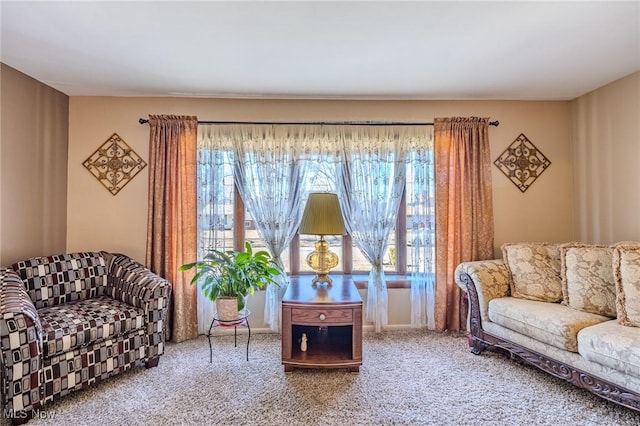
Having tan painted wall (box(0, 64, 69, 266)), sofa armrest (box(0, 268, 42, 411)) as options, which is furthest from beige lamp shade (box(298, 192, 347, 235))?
tan painted wall (box(0, 64, 69, 266))

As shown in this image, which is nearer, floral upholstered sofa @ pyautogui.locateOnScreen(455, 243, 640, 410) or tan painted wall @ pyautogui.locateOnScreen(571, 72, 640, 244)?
floral upholstered sofa @ pyautogui.locateOnScreen(455, 243, 640, 410)

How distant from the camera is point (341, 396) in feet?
6.87

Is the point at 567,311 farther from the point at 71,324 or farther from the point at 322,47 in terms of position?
the point at 71,324

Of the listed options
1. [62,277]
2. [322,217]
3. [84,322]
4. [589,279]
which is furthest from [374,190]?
[62,277]

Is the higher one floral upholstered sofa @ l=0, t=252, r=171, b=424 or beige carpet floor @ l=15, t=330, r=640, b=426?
floral upholstered sofa @ l=0, t=252, r=171, b=424

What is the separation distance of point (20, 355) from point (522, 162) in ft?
14.2

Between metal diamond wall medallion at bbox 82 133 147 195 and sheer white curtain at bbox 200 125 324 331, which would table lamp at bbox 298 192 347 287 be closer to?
sheer white curtain at bbox 200 125 324 331

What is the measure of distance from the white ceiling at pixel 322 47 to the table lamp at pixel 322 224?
108 cm

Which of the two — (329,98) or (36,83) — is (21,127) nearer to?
(36,83)

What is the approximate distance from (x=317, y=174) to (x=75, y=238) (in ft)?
8.13

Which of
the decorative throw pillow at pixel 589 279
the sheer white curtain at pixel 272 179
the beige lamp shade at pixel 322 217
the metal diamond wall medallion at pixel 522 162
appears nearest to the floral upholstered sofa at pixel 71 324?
the sheer white curtain at pixel 272 179

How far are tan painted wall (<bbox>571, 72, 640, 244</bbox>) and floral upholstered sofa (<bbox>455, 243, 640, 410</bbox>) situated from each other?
0.66m

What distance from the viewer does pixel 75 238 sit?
10.3ft

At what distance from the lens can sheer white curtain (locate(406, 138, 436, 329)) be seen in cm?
323
